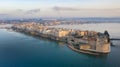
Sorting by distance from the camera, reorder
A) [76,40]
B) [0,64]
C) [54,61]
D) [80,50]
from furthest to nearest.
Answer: [76,40] → [80,50] → [54,61] → [0,64]

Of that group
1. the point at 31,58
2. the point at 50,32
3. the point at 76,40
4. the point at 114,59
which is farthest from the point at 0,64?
the point at 50,32

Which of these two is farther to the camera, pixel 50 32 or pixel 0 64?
pixel 50 32

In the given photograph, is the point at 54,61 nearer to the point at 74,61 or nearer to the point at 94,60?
the point at 74,61

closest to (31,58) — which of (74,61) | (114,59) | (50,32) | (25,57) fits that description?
(25,57)

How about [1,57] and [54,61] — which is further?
[1,57]

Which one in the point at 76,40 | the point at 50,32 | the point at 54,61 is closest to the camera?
the point at 54,61

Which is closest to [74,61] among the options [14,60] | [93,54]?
[93,54]

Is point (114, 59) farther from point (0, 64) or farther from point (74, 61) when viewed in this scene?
point (0, 64)

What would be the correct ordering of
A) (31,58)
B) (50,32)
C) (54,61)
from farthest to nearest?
(50,32) → (31,58) → (54,61)

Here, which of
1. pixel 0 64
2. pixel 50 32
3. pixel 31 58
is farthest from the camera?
pixel 50 32
